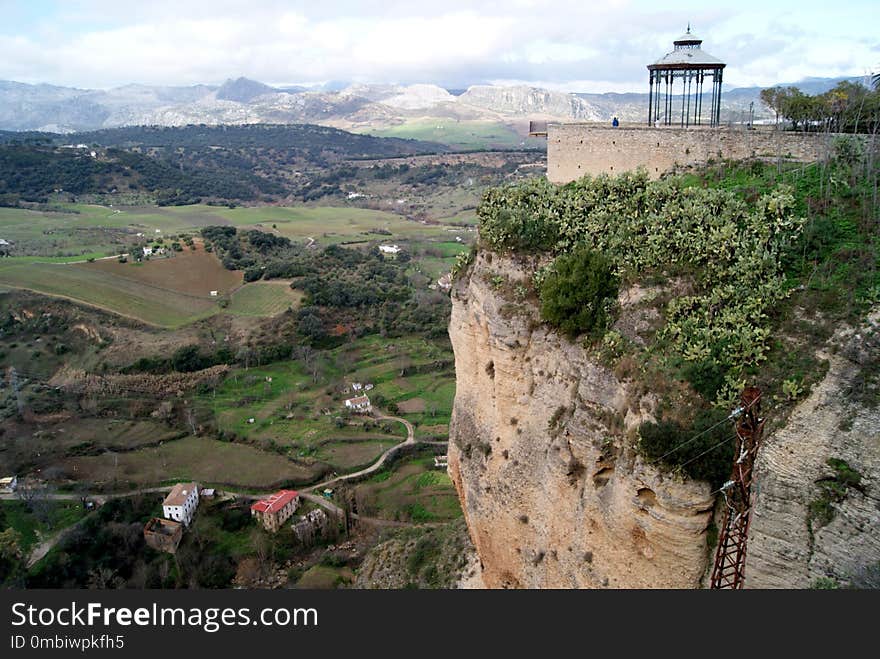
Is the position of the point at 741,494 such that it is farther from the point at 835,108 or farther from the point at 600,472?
the point at 835,108

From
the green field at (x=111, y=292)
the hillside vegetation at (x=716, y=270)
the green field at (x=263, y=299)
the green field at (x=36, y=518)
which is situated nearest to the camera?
the hillside vegetation at (x=716, y=270)

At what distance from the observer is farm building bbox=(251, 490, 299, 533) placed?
112ft

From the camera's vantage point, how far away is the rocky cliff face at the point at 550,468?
40.0 feet

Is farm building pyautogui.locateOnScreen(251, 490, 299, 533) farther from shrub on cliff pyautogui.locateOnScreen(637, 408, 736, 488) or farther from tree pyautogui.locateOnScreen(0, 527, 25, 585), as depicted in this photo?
shrub on cliff pyautogui.locateOnScreen(637, 408, 736, 488)

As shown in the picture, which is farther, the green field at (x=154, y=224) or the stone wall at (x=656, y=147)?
the green field at (x=154, y=224)

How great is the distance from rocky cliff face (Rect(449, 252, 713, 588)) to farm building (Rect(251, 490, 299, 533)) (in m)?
17.5

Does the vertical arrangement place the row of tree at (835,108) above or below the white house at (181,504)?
above

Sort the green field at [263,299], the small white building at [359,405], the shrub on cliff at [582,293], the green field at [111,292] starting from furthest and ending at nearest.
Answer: the green field at [263,299] < the green field at [111,292] < the small white building at [359,405] < the shrub on cliff at [582,293]

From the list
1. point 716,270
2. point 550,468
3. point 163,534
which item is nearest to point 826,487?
point 716,270

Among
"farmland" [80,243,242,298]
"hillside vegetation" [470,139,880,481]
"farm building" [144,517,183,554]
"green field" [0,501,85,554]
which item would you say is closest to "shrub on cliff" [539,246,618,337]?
"hillside vegetation" [470,139,880,481]

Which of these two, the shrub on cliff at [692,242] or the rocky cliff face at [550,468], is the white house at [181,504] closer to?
the rocky cliff face at [550,468]

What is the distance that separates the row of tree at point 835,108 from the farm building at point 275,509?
91.7 feet

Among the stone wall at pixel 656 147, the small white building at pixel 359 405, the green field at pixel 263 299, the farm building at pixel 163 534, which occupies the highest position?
the stone wall at pixel 656 147

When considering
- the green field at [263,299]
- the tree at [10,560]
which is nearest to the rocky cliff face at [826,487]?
the tree at [10,560]
